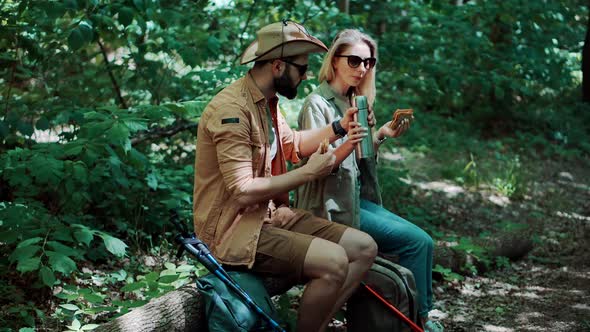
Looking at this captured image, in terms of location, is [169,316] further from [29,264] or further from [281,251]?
[29,264]

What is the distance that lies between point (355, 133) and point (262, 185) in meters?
0.65

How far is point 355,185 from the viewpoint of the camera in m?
3.98

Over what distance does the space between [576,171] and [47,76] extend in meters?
7.21

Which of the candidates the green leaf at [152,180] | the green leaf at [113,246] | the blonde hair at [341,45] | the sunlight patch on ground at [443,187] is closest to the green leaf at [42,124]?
the green leaf at [152,180]

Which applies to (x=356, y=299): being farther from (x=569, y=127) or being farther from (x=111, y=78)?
(x=569, y=127)

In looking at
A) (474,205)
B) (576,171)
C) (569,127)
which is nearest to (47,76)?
(474,205)

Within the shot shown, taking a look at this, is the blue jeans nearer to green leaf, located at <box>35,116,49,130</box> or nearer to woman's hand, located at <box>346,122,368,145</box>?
woman's hand, located at <box>346,122,368,145</box>

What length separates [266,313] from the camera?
3166 millimetres

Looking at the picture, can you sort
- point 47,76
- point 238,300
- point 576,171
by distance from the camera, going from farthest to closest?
1. point 576,171
2. point 47,76
3. point 238,300

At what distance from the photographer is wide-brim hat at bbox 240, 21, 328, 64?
332 centimetres

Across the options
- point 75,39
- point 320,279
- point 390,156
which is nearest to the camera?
point 320,279

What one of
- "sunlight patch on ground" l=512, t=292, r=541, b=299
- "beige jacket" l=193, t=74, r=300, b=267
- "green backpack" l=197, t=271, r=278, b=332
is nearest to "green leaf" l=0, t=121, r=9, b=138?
"beige jacket" l=193, t=74, r=300, b=267

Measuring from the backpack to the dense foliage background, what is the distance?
3.66ft

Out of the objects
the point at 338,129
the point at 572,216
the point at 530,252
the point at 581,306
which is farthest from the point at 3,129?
the point at 572,216
